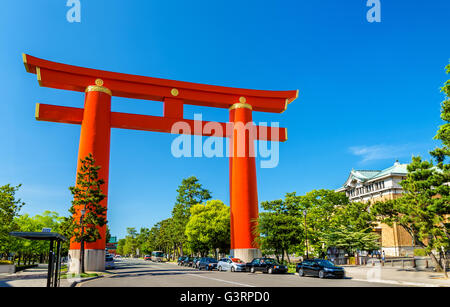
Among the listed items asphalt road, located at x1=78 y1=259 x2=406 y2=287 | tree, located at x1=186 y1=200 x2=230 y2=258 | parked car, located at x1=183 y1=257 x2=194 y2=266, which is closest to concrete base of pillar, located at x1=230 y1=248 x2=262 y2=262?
asphalt road, located at x1=78 y1=259 x2=406 y2=287

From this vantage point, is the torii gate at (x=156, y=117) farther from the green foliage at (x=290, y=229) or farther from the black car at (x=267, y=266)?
the black car at (x=267, y=266)

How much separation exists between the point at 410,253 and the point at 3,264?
57.5 m

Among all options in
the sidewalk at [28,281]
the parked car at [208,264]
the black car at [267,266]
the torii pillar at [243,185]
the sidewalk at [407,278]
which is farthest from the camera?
the parked car at [208,264]

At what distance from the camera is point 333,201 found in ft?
175

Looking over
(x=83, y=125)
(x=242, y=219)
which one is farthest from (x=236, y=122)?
(x=83, y=125)

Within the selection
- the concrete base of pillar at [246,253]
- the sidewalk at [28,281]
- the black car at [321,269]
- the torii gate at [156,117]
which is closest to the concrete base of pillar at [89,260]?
the torii gate at [156,117]

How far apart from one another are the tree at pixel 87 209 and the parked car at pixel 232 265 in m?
12.8

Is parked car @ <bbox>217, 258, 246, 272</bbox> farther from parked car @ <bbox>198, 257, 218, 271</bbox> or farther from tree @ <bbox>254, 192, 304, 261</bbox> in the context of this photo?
tree @ <bbox>254, 192, 304, 261</bbox>

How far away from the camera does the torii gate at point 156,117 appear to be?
3247cm

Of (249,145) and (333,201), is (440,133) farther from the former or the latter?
(333,201)

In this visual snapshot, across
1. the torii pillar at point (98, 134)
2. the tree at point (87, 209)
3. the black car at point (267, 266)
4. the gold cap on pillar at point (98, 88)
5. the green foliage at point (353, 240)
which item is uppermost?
the gold cap on pillar at point (98, 88)

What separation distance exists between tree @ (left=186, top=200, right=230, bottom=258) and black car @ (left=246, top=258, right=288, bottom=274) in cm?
2210

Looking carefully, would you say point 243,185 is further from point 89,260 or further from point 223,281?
point 223,281

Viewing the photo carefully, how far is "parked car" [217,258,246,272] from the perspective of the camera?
3338 centimetres
